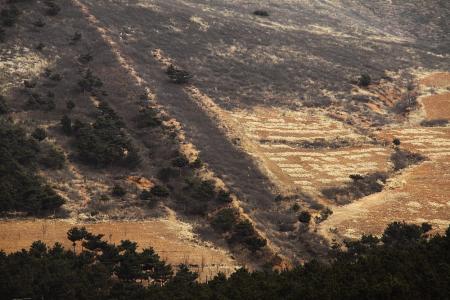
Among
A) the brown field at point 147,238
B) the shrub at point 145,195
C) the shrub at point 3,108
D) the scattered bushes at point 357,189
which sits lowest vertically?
the brown field at point 147,238

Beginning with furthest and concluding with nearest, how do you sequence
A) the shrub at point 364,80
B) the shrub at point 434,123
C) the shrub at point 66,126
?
the shrub at point 364,80 < the shrub at point 434,123 < the shrub at point 66,126

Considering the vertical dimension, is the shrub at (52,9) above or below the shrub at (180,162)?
above

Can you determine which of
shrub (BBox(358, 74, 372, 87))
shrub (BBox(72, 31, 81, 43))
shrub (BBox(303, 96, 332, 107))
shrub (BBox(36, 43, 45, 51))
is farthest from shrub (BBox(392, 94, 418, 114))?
shrub (BBox(36, 43, 45, 51))

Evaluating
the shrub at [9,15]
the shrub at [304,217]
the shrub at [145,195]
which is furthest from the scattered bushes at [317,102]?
the shrub at [9,15]

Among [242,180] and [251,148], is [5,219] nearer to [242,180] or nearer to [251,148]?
[242,180]

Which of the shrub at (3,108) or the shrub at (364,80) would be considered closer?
the shrub at (3,108)

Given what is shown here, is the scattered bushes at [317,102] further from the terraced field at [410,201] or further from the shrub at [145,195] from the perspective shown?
the shrub at [145,195]

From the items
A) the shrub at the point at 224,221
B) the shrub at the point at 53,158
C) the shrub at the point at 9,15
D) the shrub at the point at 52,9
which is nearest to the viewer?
the shrub at the point at 224,221

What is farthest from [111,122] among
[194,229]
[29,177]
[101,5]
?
[101,5]
